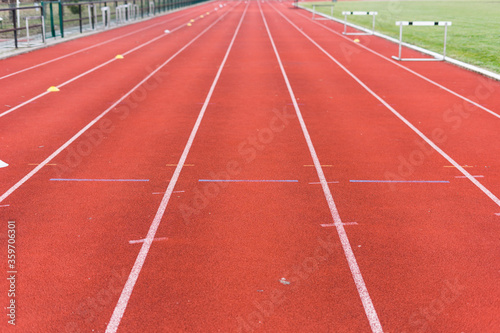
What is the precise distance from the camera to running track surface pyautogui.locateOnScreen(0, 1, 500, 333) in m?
4.19

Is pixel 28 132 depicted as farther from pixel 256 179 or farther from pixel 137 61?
pixel 137 61

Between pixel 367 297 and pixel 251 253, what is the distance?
116 centimetres

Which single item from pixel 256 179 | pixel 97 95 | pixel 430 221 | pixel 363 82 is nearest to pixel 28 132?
pixel 97 95

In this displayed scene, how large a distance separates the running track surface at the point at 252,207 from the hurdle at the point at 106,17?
18.0m

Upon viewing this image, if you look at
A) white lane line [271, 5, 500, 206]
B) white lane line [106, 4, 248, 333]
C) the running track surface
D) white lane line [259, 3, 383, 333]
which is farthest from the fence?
white lane line [259, 3, 383, 333]

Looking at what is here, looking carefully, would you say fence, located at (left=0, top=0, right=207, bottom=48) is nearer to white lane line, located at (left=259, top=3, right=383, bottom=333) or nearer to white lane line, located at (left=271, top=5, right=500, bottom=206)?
white lane line, located at (left=271, top=5, right=500, bottom=206)

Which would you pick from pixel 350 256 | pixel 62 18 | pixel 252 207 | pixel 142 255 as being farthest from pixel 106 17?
pixel 350 256

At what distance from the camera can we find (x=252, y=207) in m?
6.11

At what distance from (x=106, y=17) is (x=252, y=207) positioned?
94.4 feet

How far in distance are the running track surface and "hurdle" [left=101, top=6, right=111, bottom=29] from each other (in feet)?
59.1

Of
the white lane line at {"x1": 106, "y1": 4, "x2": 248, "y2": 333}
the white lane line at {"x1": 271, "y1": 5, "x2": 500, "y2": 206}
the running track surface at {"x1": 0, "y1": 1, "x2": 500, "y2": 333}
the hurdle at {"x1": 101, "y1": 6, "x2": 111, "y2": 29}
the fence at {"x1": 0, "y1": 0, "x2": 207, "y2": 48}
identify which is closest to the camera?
the white lane line at {"x1": 106, "y1": 4, "x2": 248, "y2": 333}

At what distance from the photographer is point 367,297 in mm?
4320

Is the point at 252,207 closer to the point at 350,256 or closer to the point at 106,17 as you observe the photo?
the point at 350,256

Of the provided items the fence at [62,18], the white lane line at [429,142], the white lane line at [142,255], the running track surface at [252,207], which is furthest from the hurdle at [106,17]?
the white lane line at [142,255]
